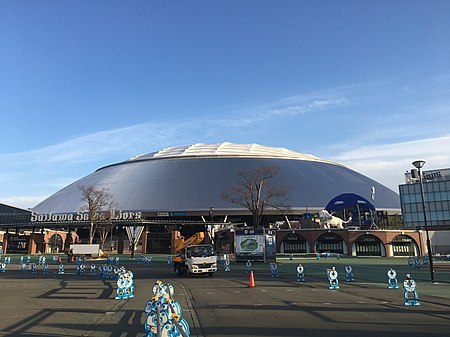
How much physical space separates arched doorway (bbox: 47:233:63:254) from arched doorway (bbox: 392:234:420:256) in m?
75.6

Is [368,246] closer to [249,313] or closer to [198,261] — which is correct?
[198,261]

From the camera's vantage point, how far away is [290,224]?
72500 millimetres

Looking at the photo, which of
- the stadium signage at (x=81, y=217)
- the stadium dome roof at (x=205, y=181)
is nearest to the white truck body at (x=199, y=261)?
the stadium signage at (x=81, y=217)

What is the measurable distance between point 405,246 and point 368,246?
7239 mm

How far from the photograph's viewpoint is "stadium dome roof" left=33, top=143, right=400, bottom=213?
287 feet

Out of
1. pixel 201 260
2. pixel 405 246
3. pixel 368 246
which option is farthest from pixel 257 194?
pixel 201 260

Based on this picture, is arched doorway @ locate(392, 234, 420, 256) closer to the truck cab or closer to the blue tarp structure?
the blue tarp structure

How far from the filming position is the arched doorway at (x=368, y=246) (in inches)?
2496

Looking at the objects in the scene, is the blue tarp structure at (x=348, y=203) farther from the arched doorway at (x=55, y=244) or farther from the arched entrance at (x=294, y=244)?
the arched doorway at (x=55, y=244)

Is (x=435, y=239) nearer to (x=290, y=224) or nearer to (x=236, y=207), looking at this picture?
(x=290, y=224)

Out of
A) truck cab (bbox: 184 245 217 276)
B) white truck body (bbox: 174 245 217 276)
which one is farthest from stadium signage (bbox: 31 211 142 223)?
truck cab (bbox: 184 245 217 276)

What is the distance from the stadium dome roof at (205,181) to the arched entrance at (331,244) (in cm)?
1769

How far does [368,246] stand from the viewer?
6406cm

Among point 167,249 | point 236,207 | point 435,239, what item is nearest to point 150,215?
point 167,249
